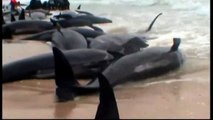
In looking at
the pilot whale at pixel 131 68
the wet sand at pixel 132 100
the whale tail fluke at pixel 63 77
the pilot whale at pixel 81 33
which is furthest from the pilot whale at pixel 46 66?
the pilot whale at pixel 81 33

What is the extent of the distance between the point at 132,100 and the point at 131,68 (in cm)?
81

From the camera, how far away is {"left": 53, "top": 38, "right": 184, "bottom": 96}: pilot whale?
483 centimetres

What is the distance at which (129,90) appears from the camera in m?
5.46

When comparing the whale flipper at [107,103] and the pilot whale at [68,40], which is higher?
the whale flipper at [107,103]

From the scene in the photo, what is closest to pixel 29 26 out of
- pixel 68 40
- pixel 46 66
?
pixel 68 40

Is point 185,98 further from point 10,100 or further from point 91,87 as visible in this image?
point 10,100

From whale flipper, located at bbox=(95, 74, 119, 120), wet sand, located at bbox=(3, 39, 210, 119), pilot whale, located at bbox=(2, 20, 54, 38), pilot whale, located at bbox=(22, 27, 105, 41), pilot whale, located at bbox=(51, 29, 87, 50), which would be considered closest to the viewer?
whale flipper, located at bbox=(95, 74, 119, 120)

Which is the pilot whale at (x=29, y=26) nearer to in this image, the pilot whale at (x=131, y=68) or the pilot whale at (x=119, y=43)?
the pilot whale at (x=119, y=43)

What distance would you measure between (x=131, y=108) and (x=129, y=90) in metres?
0.77

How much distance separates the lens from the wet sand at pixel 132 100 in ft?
14.7

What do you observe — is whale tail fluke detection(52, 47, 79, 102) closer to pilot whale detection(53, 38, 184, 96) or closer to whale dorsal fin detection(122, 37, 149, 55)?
pilot whale detection(53, 38, 184, 96)

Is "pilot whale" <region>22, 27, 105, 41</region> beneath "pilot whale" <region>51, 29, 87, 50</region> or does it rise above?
beneath

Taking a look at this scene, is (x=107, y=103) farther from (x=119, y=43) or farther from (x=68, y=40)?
(x=68, y=40)

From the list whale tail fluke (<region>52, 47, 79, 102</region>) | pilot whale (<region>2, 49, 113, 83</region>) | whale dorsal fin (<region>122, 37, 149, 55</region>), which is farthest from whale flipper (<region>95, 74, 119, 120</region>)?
whale dorsal fin (<region>122, 37, 149, 55</region>)
